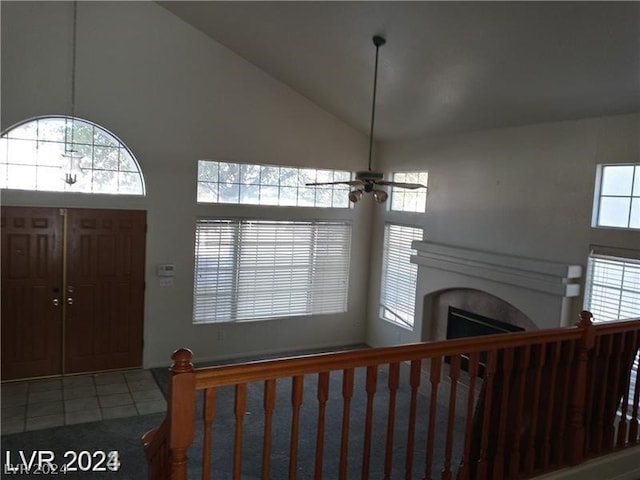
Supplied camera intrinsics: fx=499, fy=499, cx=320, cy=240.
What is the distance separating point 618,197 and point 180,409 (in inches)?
176

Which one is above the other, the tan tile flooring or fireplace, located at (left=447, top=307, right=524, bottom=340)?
fireplace, located at (left=447, top=307, right=524, bottom=340)

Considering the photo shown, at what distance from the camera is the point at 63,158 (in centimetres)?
549

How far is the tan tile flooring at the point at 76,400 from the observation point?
4.93 meters

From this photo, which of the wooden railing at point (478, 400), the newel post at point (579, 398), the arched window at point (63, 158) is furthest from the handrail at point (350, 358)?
the arched window at point (63, 158)

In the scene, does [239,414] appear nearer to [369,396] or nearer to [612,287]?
[369,396]

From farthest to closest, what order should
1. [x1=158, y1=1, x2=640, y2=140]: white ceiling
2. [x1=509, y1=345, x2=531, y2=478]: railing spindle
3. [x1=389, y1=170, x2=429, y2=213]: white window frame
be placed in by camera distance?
[x1=389, y1=170, x2=429, y2=213]: white window frame → [x1=158, y1=1, x2=640, y2=140]: white ceiling → [x1=509, y1=345, x2=531, y2=478]: railing spindle

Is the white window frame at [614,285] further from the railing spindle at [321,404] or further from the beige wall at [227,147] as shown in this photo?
the railing spindle at [321,404]

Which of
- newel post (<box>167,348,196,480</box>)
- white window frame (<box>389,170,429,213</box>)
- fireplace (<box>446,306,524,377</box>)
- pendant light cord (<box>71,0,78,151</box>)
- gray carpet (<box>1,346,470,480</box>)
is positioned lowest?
gray carpet (<box>1,346,470,480</box>)

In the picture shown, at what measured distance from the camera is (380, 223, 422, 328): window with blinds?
7195mm

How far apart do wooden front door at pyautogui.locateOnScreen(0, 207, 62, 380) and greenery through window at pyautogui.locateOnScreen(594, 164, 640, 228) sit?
5814 millimetres

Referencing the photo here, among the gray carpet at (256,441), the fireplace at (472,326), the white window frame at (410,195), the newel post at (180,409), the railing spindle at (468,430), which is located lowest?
the gray carpet at (256,441)


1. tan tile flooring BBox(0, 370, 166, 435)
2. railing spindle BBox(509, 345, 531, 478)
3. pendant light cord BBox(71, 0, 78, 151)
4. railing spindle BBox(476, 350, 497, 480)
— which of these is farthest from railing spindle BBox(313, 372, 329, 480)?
pendant light cord BBox(71, 0, 78, 151)

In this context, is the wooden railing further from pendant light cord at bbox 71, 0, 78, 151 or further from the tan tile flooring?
pendant light cord at bbox 71, 0, 78, 151

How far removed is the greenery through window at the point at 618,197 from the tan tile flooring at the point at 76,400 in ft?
15.9
